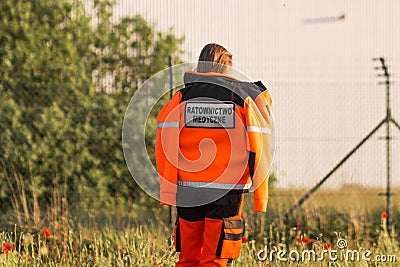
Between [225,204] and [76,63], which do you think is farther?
[76,63]

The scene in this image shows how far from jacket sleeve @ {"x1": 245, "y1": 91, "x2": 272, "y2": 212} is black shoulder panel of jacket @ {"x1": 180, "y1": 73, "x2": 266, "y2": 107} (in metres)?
0.05

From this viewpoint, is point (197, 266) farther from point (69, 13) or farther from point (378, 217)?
point (69, 13)

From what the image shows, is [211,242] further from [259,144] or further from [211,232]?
[259,144]

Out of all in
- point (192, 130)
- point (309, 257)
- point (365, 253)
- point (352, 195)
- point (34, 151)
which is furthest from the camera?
point (34, 151)

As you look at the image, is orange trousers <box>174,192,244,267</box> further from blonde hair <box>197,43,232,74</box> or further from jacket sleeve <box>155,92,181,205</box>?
blonde hair <box>197,43,232,74</box>

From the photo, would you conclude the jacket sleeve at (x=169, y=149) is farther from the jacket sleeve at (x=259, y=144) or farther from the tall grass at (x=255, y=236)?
the tall grass at (x=255, y=236)

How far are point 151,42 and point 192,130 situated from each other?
6.66m

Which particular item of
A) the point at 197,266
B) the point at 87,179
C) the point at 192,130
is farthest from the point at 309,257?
the point at 87,179

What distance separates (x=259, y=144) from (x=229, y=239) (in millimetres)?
651

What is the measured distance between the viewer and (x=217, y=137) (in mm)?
4395

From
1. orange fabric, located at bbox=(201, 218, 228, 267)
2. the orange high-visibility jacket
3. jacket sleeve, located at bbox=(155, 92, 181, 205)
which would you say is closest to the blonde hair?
the orange high-visibility jacket

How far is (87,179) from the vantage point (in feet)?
32.6

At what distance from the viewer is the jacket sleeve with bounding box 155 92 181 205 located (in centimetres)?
448

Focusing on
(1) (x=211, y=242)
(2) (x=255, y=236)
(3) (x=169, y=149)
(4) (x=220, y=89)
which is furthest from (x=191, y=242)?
(2) (x=255, y=236)
